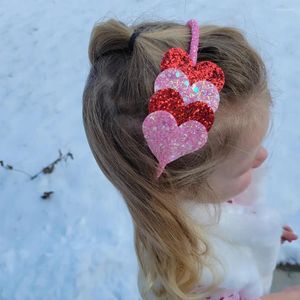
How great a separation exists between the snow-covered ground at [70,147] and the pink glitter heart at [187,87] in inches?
18.0

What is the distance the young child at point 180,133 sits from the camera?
0.90m

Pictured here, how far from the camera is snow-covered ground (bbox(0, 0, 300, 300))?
5.85 feet

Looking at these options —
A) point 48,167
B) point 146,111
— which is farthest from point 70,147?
point 146,111

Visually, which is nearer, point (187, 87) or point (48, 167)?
point (187, 87)

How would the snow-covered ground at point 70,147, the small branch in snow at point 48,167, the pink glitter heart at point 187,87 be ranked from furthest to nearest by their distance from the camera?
the small branch in snow at point 48,167 → the snow-covered ground at point 70,147 → the pink glitter heart at point 187,87

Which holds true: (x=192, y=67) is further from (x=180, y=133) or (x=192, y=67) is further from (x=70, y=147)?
(x=70, y=147)

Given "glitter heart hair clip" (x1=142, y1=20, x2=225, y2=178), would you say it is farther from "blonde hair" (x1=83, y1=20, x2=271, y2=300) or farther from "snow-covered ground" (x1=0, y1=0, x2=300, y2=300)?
"snow-covered ground" (x1=0, y1=0, x2=300, y2=300)

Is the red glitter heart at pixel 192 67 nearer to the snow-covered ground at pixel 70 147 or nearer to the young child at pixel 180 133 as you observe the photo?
the young child at pixel 180 133

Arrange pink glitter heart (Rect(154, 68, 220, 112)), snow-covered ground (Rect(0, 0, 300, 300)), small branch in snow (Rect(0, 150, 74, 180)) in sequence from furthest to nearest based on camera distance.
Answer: small branch in snow (Rect(0, 150, 74, 180))
snow-covered ground (Rect(0, 0, 300, 300))
pink glitter heart (Rect(154, 68, 220, 112))

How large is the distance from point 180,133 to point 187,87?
0.07m

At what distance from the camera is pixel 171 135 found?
90cm

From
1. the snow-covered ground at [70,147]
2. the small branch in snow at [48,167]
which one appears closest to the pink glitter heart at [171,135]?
the snow-covered ground at [70,147]

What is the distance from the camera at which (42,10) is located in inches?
117

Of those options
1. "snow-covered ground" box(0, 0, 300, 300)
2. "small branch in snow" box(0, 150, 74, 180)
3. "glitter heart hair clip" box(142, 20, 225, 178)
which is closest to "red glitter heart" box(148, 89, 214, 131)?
"glitter heart hair clip" box(142, 20, 225, 178)
